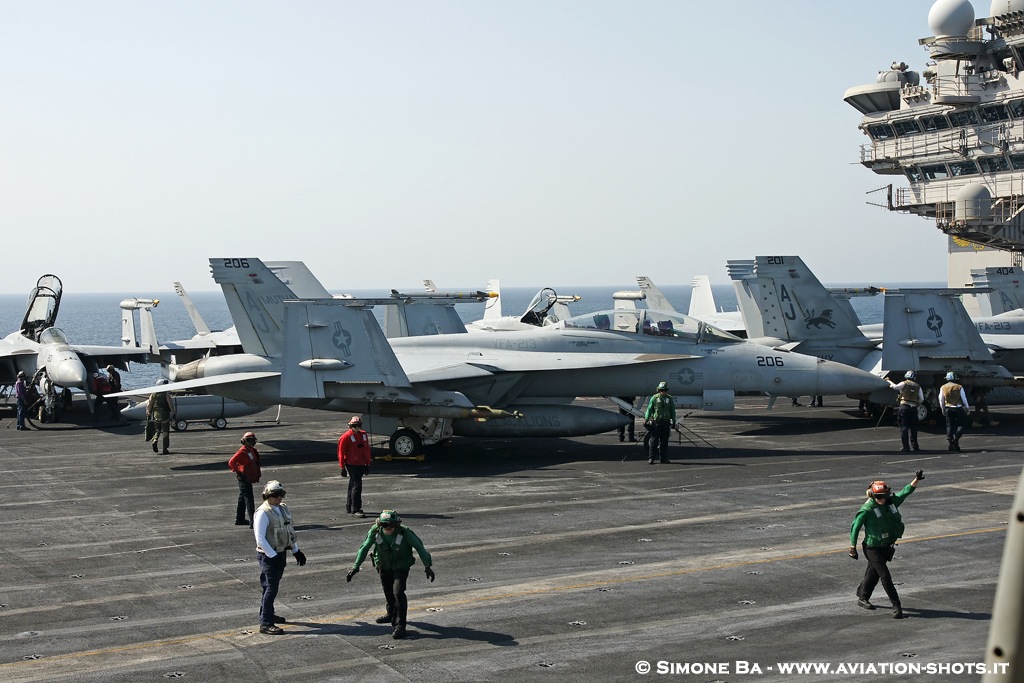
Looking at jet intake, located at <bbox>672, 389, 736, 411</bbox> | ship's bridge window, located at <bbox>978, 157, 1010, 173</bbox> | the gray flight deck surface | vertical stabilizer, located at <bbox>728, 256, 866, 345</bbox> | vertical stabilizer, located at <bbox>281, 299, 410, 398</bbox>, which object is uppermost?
ship's bridge window, located at <bbox>978, 157, 1010, 173</bbox>

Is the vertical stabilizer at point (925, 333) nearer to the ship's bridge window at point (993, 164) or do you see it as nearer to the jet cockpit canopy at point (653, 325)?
the jet cockpit canopy at point (653, 325)

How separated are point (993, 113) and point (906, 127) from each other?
4300 millimetres

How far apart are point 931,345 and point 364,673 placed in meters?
20.0

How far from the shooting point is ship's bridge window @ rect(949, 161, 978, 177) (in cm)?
4528

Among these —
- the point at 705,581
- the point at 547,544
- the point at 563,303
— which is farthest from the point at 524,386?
the point at 563,303

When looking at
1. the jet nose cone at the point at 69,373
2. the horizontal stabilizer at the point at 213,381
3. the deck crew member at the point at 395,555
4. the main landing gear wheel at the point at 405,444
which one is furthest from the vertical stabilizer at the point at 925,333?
the jet nose cone at the point at 69,373

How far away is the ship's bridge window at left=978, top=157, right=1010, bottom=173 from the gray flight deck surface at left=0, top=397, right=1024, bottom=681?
2595cm

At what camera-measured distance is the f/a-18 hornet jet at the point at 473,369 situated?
19.9m

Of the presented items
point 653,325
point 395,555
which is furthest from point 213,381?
point 395,555

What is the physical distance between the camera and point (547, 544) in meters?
13.2

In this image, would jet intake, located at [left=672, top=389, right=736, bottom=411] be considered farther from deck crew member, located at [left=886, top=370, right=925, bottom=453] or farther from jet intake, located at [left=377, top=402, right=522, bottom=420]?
jet intake, located at [left=377, top=402, right=522, bottom=420]

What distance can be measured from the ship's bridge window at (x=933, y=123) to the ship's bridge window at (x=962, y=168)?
1696 mm

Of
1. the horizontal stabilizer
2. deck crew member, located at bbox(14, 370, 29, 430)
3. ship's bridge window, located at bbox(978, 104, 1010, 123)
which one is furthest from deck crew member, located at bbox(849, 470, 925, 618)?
ship's bridge window, located at bbox(978, 104, 1010, 123)

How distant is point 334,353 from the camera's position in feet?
65.2
